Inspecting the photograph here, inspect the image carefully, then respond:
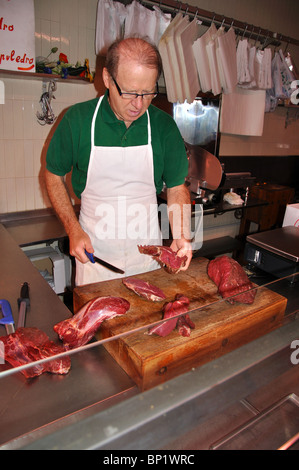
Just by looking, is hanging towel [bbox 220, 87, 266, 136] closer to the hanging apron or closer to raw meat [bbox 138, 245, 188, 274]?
the hanging apron

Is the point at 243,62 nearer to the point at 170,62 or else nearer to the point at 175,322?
the point at 170,62

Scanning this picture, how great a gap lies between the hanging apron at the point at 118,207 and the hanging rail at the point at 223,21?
90.7 inches

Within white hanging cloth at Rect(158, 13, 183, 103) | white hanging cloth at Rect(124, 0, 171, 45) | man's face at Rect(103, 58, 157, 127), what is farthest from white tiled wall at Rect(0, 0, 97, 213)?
man's face at Rect(103, 58, 157, 127)

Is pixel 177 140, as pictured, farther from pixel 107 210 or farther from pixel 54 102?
pixel 54 102

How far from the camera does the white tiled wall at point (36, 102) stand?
3.07 meters

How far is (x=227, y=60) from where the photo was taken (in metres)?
3.79

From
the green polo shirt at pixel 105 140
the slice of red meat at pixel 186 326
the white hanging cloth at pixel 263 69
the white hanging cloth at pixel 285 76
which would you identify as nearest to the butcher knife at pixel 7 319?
the slice of red meat at pixel 186 326

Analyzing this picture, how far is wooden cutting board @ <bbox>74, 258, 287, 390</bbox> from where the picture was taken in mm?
1108

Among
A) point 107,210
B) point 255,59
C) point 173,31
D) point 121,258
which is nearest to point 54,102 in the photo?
point 173,31

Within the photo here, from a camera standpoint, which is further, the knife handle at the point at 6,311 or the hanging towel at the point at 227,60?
the hanging towel at the point at 227,60

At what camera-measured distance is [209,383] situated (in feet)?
2.53

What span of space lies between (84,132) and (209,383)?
5.33 feet

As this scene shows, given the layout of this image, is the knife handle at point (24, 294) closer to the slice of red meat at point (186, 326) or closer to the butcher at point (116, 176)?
the butcher at point (116, 176)

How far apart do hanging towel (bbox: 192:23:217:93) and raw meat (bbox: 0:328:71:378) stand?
342 cm
